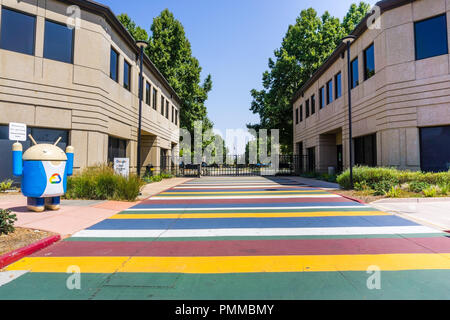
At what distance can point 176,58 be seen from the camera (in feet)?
101

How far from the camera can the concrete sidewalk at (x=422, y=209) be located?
251 inches

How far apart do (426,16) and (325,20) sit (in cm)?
2114

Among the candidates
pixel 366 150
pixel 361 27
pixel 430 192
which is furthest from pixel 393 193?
pixel 361 27

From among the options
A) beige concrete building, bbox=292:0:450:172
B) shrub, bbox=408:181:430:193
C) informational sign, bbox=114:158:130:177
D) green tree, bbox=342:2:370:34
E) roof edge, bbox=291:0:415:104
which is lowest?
shrub, bbox=408:181:430:193

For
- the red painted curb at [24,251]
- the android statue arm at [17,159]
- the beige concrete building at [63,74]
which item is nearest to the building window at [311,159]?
the beige concrete building at [63,74]

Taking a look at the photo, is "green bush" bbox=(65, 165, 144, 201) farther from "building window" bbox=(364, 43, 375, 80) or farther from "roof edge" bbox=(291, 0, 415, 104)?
"roof edge" bbox=(291, 0, 415, 104)

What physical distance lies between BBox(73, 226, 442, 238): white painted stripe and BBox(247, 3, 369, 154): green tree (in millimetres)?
26953

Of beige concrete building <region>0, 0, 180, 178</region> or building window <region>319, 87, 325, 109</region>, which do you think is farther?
building window <region>319, 87, 325, 109</region>

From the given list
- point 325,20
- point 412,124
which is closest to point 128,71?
point 412,124

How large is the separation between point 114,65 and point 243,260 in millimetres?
15460

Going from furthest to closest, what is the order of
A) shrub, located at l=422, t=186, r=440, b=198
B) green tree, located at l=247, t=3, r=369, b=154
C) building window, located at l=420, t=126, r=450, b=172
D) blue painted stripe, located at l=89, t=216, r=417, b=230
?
green tree, located at l=247, t=3, r=369, b=154, building window, located at l=420, t=126, r=450, b=172, shrub, located at l=422, t=186, r=440, b=198, blue painted stripe, located at l=89, t=216, r=417, b=230

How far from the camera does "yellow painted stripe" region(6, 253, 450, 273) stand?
141 inches

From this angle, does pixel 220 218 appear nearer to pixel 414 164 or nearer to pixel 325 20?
pixel 414 164

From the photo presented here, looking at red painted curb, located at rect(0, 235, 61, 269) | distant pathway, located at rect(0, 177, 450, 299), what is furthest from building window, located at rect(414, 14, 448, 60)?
red painted curb, located at rect(0, 235, 61, 269)
